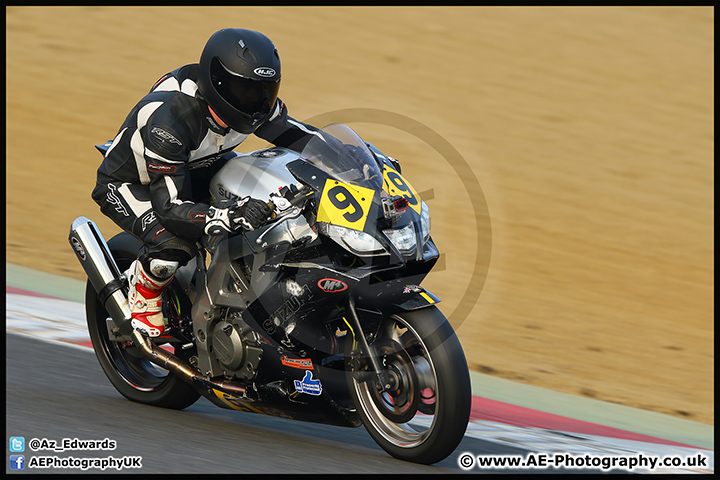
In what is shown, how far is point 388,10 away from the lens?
69.8 ft

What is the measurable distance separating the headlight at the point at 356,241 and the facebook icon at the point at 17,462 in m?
1.78

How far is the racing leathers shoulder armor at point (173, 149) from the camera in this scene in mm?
4910

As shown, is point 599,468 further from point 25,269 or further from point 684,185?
point 684,185

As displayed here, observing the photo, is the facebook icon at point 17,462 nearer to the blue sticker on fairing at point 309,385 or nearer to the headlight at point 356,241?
the blue sticker on fairing at point 309,385

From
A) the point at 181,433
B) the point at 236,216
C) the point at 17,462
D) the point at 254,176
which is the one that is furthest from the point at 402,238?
the point at 17,462

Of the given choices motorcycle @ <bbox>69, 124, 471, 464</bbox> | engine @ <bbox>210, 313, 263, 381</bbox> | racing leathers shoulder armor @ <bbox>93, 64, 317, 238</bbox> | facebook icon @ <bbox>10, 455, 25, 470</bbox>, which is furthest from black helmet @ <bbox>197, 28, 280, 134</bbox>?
facebook icon @ <bbox>10, 455, 25, 470</bbox>

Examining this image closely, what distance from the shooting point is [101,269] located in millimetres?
5648

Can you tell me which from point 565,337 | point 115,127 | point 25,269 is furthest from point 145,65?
point 565,337

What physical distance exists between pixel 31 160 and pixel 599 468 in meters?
9.79

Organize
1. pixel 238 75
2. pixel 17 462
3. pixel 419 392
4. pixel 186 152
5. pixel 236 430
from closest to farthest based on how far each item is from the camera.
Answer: pixel 17 462
pixel 419 392
pixel 238 75
pixel 186 152
pixel 236 430

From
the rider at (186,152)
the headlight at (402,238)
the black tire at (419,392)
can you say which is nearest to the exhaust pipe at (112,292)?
the rider at (186,152)

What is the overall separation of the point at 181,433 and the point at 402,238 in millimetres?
1665

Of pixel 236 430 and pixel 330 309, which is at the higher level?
pixel 330 309

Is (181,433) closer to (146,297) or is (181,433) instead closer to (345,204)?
(146,297)
